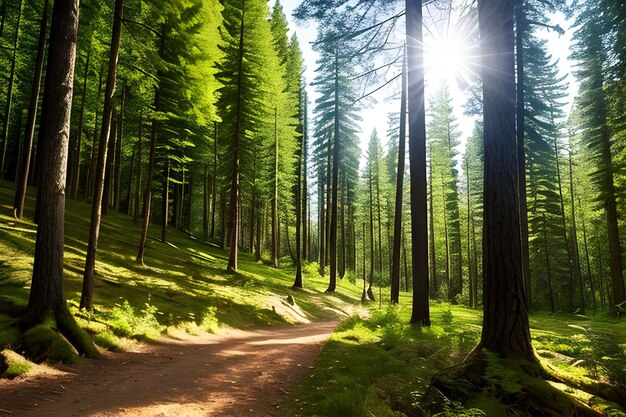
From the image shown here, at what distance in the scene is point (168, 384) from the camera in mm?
5758

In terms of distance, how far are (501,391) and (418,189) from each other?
21.4 feet

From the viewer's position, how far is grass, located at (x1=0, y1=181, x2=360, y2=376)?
28.3 feet

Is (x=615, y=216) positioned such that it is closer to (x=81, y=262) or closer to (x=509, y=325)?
(x=509, y=325)

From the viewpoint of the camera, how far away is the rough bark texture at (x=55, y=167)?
281 inches

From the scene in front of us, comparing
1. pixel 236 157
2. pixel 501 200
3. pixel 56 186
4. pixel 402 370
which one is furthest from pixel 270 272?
pixel 501 200

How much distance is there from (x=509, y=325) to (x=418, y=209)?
5291 mm

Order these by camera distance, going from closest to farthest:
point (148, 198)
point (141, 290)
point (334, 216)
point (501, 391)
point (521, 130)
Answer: point (501, 391), point (141, 290), point (148, 198), point (521, 130), point (334, 216)

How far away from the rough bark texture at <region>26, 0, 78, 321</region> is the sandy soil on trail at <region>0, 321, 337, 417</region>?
5.88 ft

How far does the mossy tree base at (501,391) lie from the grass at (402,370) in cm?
5

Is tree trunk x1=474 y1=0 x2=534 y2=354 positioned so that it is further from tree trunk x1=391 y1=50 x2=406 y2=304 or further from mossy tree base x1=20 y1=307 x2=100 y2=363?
tree trunk x1=391 y1=50 x2=406 y2=304

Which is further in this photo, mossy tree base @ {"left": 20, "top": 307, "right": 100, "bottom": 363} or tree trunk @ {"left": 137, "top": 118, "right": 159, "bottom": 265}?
tree trunk @ {"left": 137, "top": 118, "right": 159, "bottom": 265}

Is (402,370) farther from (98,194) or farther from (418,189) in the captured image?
(98,194)

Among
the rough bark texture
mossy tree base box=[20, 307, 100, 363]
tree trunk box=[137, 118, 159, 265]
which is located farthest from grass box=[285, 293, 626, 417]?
tree trunk box=[137, 118, 159, 265]

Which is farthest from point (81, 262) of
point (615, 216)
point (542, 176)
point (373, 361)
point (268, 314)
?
point (542, 176)
